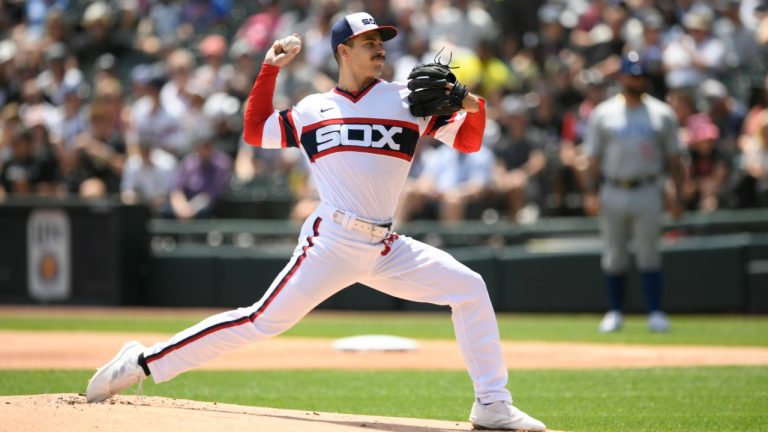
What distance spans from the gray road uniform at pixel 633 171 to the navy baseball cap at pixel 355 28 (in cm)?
528

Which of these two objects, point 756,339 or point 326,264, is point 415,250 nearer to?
point 326,264

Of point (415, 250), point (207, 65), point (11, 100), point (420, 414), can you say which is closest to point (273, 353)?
point (420, 414)

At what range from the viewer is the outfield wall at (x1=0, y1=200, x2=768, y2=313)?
1267 centimetres

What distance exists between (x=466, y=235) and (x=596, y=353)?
4.16 m

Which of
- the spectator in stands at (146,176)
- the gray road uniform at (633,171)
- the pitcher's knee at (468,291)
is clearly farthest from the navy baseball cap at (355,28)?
the spectator in stands at (146,176)

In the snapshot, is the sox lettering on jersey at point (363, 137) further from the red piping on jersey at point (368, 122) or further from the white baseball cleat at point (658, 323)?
the white baseball cleat at point (658, 323)

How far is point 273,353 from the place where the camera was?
10320 millimetres

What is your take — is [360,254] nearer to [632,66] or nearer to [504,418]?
[504,418]

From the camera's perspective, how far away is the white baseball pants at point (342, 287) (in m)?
5.85

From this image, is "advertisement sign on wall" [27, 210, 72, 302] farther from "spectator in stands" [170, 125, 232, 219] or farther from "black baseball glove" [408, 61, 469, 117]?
"black baseball glove" [408, 61, 469, 117]

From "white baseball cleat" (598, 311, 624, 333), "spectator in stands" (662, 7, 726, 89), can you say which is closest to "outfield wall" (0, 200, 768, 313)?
"white baseball cleat" (598, 311, 624, 333)

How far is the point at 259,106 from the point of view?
6238 mm

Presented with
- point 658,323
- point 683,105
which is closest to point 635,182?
point 658,323

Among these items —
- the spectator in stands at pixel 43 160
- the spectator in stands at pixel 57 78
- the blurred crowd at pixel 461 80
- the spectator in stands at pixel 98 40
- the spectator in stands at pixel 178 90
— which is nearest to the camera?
the blurred crowd at pixel 461 80
